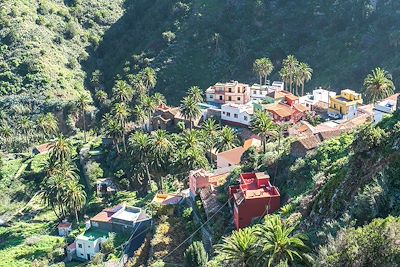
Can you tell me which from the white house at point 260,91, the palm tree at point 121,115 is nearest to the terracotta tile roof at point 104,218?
the palm tree at point 121,115

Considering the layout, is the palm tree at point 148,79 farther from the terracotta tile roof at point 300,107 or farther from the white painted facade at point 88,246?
the white painted facade at point 88,246

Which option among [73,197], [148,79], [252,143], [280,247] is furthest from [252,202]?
[148,79]

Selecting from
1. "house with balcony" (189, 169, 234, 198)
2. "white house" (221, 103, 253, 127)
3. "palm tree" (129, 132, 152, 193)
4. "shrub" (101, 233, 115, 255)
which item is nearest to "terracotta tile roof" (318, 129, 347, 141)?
"house with balcony" (189, 169, 234, 198)

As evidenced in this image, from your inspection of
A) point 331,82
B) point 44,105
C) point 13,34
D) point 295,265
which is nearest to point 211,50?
point 331,82

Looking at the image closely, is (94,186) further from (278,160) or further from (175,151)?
(278,160)

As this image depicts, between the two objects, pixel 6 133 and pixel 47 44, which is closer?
pixel 6 133

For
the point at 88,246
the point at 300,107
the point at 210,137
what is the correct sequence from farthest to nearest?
the point at 300,107
the point at 210,137
the point at 88,246

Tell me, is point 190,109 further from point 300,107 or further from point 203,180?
point 203,180
